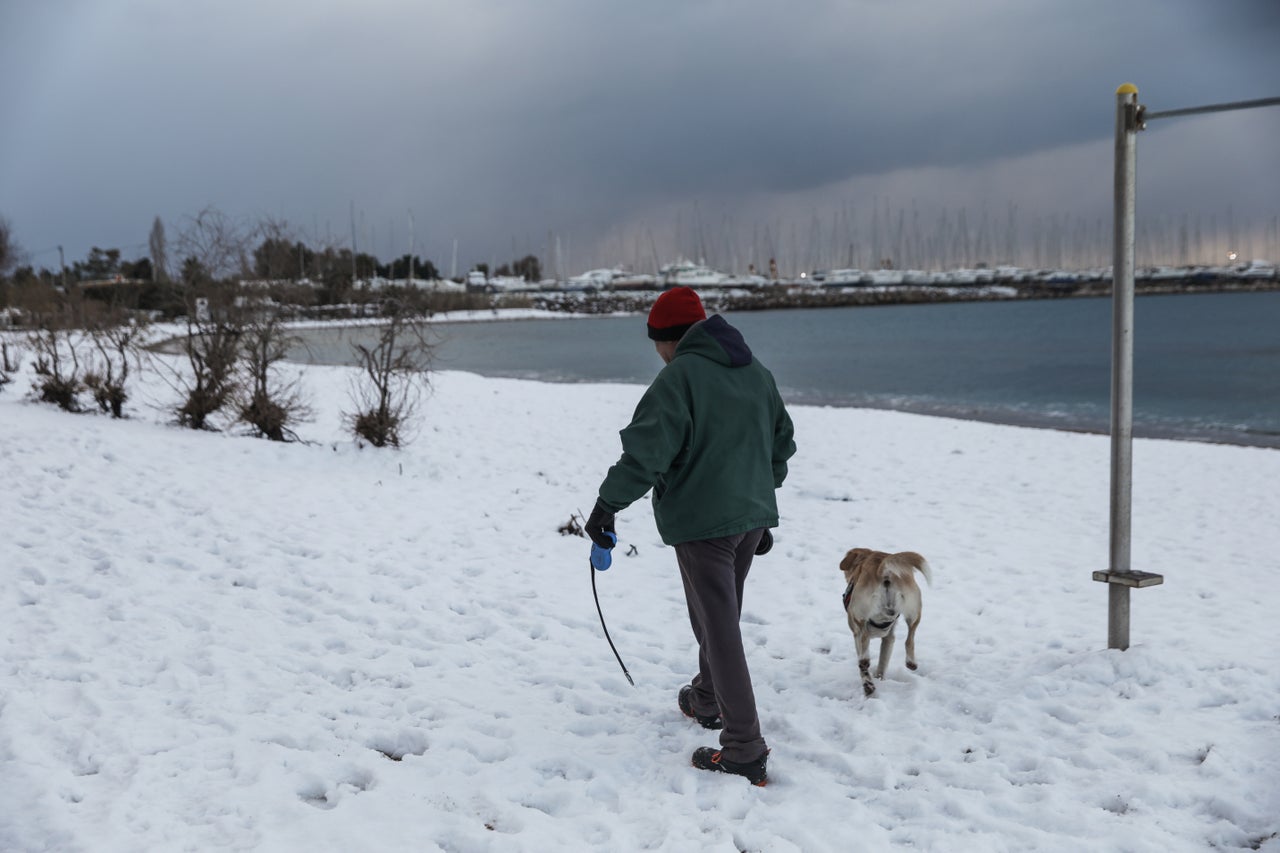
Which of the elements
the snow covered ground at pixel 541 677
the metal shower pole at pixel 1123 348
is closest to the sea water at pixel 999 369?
the snow covered ground at pixel 541 677

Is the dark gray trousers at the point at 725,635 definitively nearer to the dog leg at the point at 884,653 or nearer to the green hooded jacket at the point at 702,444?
the green hooded jacket at the point at 702,444

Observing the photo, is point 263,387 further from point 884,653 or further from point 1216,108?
point 1216,108

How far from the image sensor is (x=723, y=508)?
370 cm

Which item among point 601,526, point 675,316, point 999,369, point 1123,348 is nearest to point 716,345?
point 675,316

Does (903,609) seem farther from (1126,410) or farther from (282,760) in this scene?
(282,760)

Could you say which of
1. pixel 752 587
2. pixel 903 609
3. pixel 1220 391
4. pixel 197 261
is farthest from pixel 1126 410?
pixel 1220 391

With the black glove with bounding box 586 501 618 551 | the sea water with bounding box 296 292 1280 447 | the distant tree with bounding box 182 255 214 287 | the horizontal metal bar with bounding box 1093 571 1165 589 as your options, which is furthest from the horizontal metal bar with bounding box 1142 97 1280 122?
the distant tree with bounding box 182 255 214 287

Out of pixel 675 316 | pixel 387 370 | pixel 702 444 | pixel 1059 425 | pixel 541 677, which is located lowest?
pixel 1059 425

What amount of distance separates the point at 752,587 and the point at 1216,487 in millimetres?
7638

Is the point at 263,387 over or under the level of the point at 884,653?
over

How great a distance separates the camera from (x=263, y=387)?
11195 mm

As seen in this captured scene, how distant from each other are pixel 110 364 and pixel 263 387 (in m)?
2.65

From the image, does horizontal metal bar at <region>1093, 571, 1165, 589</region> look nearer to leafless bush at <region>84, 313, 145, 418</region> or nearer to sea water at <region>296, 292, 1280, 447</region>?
sea water at <region>296, 292, 1280, 447</region>

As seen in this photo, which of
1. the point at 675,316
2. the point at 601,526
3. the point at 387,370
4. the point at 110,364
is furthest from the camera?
the point at 110,364
